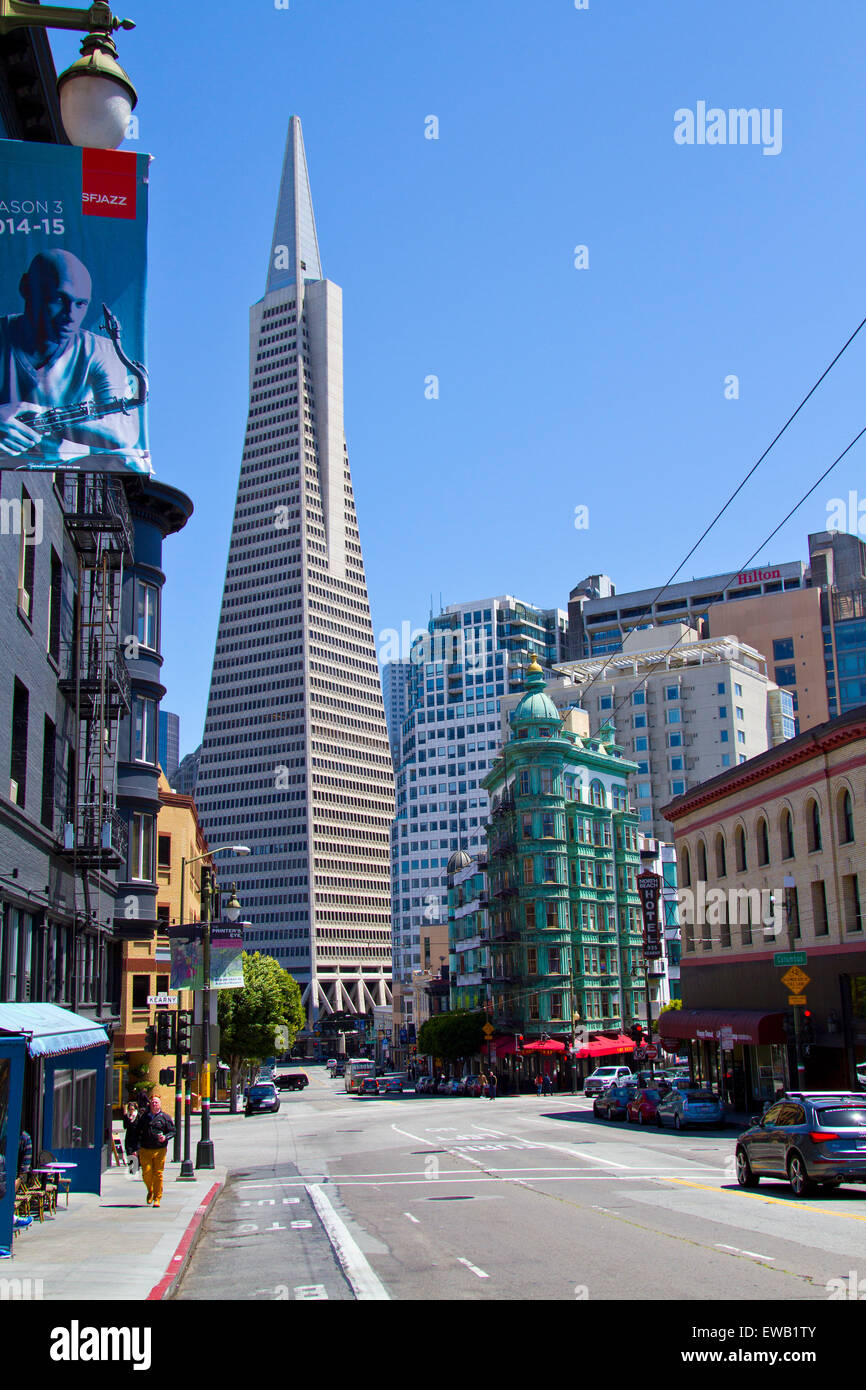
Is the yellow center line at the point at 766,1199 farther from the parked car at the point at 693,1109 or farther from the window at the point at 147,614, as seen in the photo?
the window at the point at 147,614

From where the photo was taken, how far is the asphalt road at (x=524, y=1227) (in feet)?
42.0

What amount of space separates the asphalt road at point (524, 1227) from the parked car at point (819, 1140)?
41 centimetres

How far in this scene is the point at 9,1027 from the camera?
16.3 m

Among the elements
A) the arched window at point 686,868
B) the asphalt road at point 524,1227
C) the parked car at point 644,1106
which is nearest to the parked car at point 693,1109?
the parked car at point 644,1106

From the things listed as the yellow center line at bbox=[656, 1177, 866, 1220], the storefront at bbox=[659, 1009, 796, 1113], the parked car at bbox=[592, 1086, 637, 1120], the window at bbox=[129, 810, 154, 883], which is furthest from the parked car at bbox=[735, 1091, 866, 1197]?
the window at bbox=[129, 810, 154, 883]

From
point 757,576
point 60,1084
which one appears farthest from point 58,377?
point 757,576

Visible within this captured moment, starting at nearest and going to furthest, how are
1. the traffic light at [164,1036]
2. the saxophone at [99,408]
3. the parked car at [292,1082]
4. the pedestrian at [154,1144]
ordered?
1. the saxophone at [99,408]
2. the pedestrian at [154,1144]
3. the traffic light at [164,1036]
4. the parked car at [292,1082]

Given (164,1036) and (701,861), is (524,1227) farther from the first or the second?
(701,861)

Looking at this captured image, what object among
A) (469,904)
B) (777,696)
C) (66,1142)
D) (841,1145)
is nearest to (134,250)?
(841,1145)

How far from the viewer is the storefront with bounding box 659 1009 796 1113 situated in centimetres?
4266

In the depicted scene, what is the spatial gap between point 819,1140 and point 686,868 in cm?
3636

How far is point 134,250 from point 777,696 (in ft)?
389

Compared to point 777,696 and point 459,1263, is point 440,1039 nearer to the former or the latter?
point 777,696

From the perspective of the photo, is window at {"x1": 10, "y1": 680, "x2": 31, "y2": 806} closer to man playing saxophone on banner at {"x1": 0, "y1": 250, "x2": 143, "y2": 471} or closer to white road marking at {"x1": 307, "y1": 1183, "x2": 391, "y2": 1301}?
white road marking at {"x1": 307, "y1": 1183, "x2": 391, "y2": 1301}
